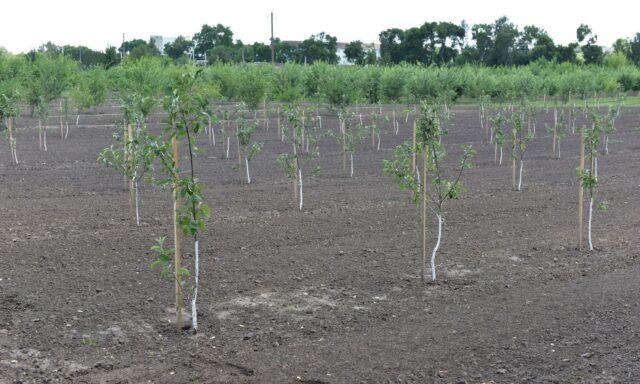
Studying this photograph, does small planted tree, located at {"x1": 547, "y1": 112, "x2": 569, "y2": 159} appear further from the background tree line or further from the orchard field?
the background tree line

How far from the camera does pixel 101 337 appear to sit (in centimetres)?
666

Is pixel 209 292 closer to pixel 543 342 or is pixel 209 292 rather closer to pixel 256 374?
pixel 256 374

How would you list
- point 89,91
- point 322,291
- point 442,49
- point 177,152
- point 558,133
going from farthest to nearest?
point 442,49 → point 89,91 → point 558,133 → point 322,291 → point 177,152

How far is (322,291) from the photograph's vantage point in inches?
320

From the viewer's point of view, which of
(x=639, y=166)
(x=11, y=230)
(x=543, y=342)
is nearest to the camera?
(x=543, y=342)

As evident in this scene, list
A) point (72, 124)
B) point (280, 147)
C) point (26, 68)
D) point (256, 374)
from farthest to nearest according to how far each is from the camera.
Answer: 1. point (26, 68)
2. point (72, 124)
3. point (280, 147)
4. point (256, 374)

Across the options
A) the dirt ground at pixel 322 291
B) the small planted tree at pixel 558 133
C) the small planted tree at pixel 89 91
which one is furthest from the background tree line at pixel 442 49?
the dirt ground at pixel 322 291

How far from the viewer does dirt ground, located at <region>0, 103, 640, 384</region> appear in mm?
6117

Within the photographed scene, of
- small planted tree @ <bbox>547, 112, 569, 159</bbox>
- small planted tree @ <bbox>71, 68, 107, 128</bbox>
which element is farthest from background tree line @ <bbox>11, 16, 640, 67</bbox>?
small planted tree @ <bbox>547, 112, 569, 159</bbox>

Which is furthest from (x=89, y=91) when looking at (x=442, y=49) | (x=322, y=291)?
(x=442, y=49)

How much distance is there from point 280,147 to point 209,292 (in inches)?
587

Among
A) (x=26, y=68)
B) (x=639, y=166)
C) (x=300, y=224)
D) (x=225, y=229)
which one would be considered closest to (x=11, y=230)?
(x=225, y=229)

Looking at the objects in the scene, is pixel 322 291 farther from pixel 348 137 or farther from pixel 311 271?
pixel 348 137

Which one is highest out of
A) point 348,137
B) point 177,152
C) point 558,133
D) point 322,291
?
point 177,152
